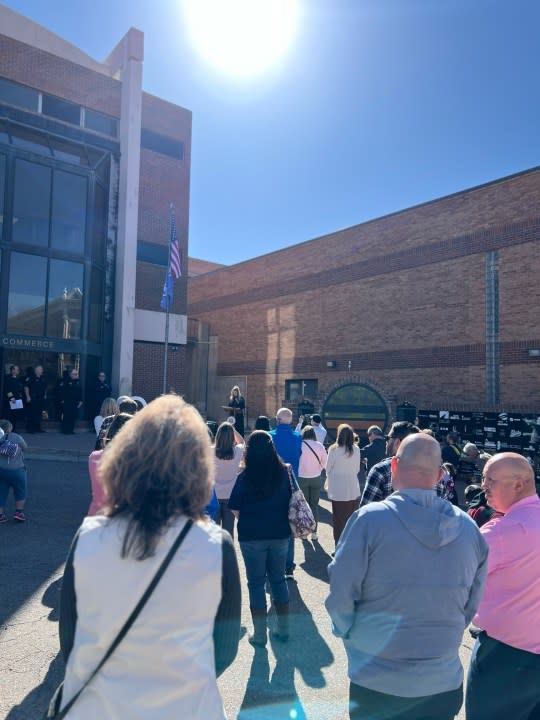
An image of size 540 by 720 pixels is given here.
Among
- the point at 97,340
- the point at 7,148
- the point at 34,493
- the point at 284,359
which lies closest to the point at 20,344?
the point at 97,340

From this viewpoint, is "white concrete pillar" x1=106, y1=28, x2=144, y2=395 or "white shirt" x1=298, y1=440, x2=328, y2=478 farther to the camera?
"white concrete pillar" x1=106, y1=28, x2=144, y2=395

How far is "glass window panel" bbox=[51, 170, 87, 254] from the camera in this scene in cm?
1780

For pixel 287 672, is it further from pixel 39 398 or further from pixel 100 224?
pixel 100 224

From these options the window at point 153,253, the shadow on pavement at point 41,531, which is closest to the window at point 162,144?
the window at point 153,253

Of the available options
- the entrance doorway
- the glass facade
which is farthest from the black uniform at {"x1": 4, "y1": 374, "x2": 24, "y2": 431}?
the glass facade

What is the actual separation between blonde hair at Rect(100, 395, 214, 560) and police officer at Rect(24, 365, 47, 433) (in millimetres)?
14967

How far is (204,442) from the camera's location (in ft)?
6.14

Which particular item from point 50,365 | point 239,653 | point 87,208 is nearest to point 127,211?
point 87,208

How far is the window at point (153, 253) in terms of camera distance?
2111 cm

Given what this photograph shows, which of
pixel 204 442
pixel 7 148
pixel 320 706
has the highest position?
pixel 7 148

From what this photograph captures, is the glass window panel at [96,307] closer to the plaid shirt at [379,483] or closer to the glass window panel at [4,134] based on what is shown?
the glass window panel at [4,134]

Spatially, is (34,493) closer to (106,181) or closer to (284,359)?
(106,181)

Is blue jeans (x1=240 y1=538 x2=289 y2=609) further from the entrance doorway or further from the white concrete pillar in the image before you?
the white concrete pillar

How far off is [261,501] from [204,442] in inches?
108
